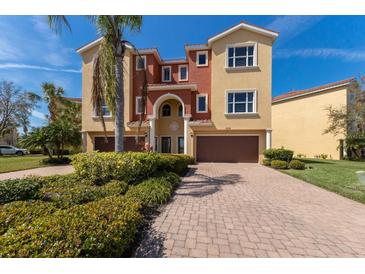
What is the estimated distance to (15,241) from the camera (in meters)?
2.24

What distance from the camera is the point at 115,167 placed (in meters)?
6.36

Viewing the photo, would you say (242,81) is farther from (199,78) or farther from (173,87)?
(173,87)

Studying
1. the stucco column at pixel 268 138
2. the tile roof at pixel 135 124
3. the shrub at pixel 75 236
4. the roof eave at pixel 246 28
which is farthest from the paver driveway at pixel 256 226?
the roof eave at pixel 246 28

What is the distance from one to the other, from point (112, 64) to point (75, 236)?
6.85m

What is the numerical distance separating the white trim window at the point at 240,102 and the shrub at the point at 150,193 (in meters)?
11.0

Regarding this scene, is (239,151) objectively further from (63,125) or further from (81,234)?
(63,125)

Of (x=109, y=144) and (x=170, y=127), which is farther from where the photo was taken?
(x=170, y=127)

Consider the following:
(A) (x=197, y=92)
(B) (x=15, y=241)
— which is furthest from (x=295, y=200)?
(A) (x=197, y=92)

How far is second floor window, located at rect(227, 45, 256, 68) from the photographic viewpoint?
583 inches

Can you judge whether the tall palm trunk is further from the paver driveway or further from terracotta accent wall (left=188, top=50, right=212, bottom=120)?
terracotta accent wall (left=188, top=50, right=212, bottom=120)

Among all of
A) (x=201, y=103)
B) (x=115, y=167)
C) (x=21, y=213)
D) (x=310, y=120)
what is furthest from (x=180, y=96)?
(x=310, y=120)

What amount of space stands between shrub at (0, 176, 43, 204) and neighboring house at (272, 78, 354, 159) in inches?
1006

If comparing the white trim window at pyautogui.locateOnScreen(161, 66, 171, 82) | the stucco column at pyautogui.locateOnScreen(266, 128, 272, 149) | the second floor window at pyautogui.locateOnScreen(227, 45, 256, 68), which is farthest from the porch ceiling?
the stucco column at pyautogui.locateOnScreen(266, 128, 272, 149)

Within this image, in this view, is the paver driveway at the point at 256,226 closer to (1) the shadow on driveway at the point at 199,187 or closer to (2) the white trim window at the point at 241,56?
(1) the shadow on driveway at the point at 199,187
